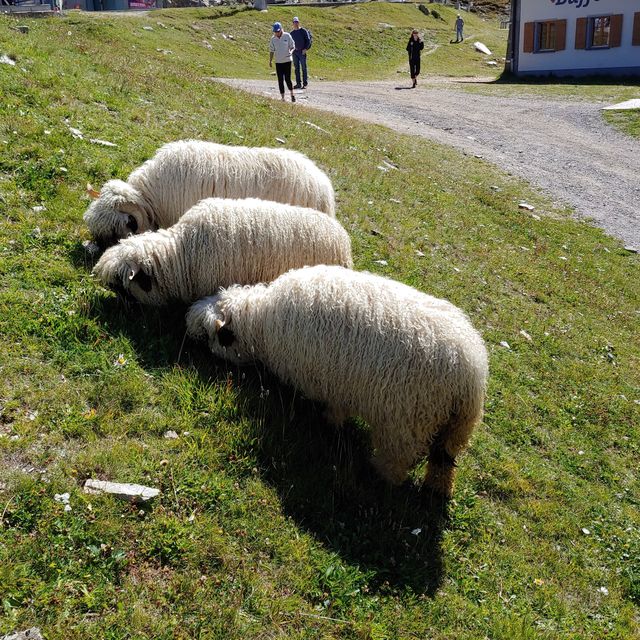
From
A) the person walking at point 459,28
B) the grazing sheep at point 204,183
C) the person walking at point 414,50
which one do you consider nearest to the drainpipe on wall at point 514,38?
the person walking at point 414,50

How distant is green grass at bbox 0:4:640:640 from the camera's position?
13.2 ft

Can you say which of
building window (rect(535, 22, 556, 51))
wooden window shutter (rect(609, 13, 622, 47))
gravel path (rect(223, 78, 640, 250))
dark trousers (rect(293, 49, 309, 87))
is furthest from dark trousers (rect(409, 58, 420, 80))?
wooden window shutter (rect(609, 13, 622, 47))

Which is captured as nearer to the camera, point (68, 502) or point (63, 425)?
point (68, 502)

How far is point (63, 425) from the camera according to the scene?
485 cm

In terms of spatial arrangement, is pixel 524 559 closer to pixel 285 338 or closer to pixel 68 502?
pixel 285 338

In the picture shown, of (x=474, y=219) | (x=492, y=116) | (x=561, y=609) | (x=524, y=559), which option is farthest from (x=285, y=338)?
(x=492, y=116)

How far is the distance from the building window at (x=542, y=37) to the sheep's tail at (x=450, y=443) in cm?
3974

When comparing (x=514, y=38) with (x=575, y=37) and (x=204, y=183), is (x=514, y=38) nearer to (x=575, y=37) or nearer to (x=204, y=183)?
(x=575, y=37)

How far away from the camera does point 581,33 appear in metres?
37.7

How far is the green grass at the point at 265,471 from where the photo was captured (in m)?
4.02

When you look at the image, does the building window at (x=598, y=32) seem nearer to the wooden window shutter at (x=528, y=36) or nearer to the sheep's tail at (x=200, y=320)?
the wooden window shutter at (x=528, y=36)

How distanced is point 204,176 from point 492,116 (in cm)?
2087

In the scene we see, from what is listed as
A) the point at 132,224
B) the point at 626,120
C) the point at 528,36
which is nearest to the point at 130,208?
the point at 132,224

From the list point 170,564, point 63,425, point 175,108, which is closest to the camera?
point 170,564
